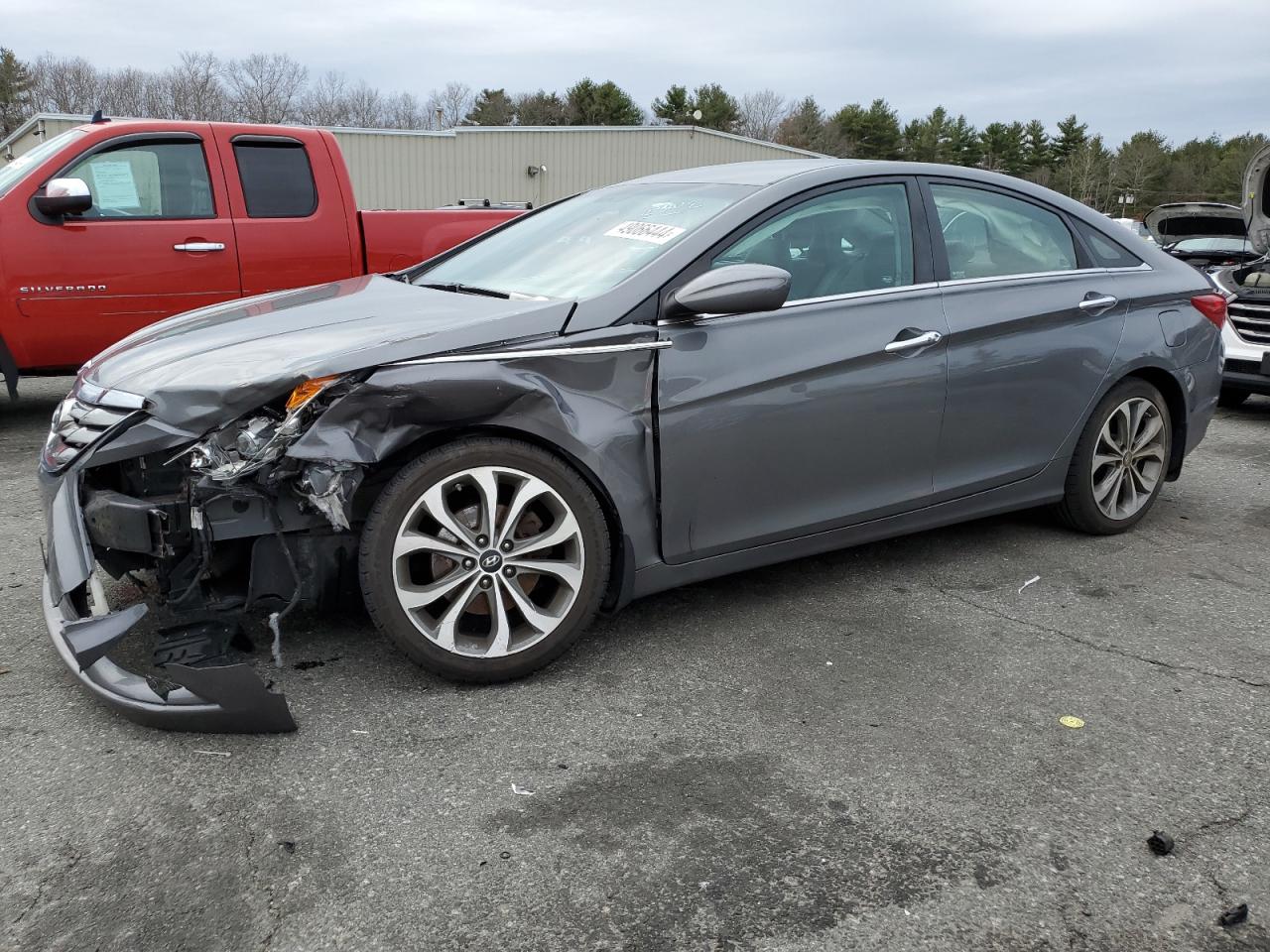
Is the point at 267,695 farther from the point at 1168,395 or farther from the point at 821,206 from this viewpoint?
the point at 1168,395

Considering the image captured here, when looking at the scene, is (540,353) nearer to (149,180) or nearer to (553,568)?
(553,568)

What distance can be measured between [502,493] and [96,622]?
1138 millimetres

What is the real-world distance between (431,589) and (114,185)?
483cm

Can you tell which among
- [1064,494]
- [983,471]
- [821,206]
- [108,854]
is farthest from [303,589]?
[1064,494]

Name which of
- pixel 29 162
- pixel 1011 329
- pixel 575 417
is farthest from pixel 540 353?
pixel 29 162

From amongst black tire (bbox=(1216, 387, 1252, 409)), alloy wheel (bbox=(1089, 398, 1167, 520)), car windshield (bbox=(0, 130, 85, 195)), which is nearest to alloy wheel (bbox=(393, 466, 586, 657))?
alloy wheel (bbox=(1089, 398, 1167, 520))

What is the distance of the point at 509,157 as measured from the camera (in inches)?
1373

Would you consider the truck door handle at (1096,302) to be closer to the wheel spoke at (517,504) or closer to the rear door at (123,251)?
the wheel spoke at (517,504)

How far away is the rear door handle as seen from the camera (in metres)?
3.69

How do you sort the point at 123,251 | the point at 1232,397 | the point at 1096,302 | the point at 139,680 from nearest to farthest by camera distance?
1. the point at 139,680
2. the point at 1096,302
3. the point at 123,251
4. the point at 1232,397

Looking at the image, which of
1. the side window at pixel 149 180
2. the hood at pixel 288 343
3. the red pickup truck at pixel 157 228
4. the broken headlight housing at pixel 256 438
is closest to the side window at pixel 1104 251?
the hood at pixel 288 343

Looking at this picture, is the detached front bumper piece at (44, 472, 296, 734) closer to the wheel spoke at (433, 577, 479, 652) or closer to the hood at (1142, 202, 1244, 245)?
the wheel spoke at (433, 577, 479, 652)

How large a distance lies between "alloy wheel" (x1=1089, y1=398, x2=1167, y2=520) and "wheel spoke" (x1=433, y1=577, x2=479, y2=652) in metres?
2.81

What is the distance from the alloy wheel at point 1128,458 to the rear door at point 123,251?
5150 mm
